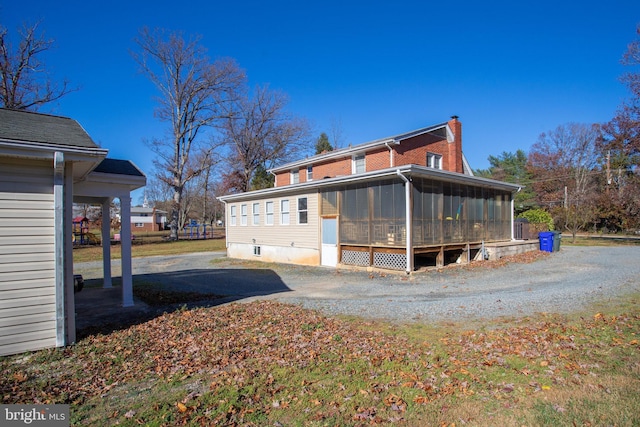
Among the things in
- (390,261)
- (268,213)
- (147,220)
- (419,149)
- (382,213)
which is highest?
(419,149)

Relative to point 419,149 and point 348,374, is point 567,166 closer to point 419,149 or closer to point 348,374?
point 419,149

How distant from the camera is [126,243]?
790 centimetres

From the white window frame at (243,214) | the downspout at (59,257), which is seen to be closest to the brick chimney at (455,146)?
the white window frame at (243,214)

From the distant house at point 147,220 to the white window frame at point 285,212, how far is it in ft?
184

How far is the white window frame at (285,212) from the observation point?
17.7 meters

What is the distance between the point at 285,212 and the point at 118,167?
33.4ft

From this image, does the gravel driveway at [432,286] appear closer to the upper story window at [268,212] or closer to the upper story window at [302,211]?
the upper story window at [302,211]

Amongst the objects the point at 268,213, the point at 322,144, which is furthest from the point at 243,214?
the point at 322,144

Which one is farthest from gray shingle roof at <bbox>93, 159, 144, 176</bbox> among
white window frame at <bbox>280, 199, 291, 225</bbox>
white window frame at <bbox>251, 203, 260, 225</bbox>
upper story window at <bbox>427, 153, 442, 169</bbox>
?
upper story window at <bbox>427, 153, 442, 169</bbox>

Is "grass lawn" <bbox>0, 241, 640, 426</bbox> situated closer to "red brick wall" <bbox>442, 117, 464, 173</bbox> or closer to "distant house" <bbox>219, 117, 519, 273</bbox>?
"distant house" <bbox>219, 117, 519, 273</bbox>

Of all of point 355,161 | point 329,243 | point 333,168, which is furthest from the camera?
point 333,168

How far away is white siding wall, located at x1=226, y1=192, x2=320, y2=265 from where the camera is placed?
16.3 metres

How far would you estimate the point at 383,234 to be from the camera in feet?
44.2

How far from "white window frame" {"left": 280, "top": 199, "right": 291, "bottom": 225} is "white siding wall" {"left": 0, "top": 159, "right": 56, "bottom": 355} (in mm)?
12471
